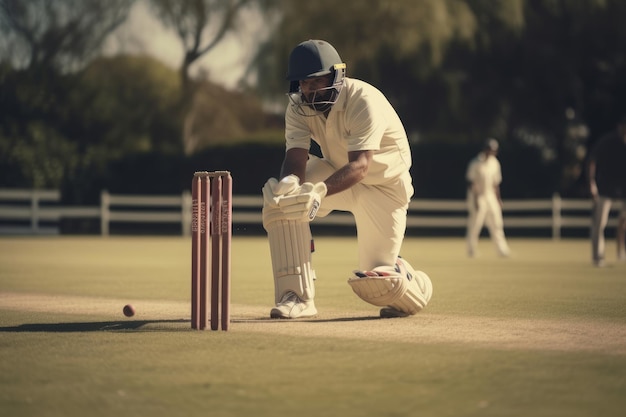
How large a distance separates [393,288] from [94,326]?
71.8 inches

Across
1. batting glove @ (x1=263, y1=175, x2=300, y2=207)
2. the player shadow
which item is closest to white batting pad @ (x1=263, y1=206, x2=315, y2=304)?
batting glove @ (x1=263, y1=175, x2=300, y2=207)

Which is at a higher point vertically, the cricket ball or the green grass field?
the cricket ball

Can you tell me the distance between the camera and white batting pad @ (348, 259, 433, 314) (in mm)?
6652

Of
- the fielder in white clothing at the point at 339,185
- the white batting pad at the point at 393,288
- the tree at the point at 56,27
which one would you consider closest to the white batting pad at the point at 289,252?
the fielder in white clothing at the point at 339,185

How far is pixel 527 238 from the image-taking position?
2520cm

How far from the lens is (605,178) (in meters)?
13.5

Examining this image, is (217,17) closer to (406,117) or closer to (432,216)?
(406,117)

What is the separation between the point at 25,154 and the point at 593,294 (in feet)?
67.4

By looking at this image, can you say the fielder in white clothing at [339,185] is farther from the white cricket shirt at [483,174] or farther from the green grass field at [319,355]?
the white cricket shirt at [483,174]

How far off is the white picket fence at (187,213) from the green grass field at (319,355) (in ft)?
47.3

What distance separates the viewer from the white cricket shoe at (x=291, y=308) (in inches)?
273

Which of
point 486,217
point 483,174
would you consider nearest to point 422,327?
point 483,174

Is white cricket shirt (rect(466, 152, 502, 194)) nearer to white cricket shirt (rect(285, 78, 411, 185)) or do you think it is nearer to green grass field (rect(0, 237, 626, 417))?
green grass field (rect(0, 237, 626, 417))

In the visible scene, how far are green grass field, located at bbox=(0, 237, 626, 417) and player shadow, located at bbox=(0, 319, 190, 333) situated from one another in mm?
12
